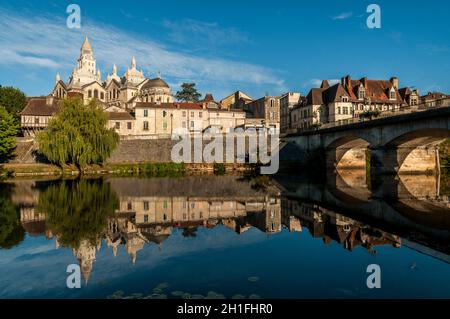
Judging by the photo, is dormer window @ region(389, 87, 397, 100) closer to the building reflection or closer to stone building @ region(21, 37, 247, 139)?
stone building @ region(21, 37, 247, 139)

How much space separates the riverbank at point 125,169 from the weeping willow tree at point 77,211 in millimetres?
17793

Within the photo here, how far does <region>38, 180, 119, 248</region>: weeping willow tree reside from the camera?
50.8 feet

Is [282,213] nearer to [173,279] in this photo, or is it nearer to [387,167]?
[173,279]

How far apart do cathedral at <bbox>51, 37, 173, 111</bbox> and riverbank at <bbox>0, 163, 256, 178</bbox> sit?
2217cm

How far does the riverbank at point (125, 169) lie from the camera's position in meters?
48.0

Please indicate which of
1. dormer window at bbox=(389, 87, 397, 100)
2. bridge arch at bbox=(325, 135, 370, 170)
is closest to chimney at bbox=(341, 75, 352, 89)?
dormer window at bbox=(389, 87, 397, 100)

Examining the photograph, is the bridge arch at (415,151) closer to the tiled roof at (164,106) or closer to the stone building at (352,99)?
the stone building at (352,99)

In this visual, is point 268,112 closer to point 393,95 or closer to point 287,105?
point 287,105

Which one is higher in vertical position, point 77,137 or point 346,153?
point 77,137

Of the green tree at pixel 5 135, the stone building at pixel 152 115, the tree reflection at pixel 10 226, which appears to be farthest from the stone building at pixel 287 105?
the tree reflection at pixel 10 226

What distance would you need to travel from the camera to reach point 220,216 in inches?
803

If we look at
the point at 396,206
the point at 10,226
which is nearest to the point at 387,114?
the point at 396,206

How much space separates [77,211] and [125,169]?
32.0 meters

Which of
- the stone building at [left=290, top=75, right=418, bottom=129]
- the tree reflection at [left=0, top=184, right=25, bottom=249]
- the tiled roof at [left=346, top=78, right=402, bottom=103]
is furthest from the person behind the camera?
the tiled roof at [left=346, top=78, right=402, bottom=103]
